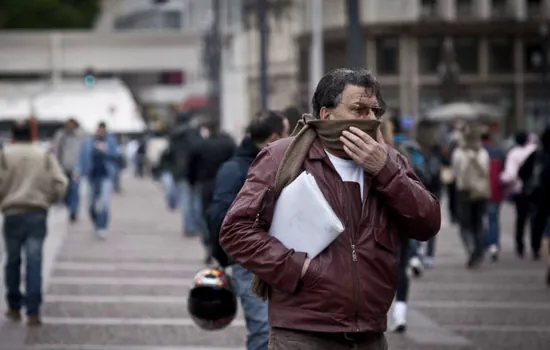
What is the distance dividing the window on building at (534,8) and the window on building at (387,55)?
6.19m

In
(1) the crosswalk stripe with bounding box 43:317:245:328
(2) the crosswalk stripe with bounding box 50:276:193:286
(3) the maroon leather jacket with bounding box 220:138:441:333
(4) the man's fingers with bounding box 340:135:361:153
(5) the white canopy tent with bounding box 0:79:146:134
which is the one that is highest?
(4) the man's fingers with bounding box 340:135:361:153

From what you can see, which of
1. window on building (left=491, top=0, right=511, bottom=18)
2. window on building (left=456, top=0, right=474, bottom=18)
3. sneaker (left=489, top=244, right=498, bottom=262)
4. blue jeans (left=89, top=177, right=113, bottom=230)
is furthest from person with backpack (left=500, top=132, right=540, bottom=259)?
window on building (left=456, top=0, right=474, bottom=18)

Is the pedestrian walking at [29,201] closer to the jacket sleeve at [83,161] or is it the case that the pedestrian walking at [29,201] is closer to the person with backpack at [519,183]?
the person with backpack at [519,183]

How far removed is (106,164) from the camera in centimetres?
2428

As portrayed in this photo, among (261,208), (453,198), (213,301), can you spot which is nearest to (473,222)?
(453,198)

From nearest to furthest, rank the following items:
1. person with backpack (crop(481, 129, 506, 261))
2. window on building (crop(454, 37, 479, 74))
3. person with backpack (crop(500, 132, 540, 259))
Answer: person with backpack (crop(481, 129, 506, 261))
person with backpack (crop(500, 132, 540, 259))
window on building (crop(454, 37, 479, 74))

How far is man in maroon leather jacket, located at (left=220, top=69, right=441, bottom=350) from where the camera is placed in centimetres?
610

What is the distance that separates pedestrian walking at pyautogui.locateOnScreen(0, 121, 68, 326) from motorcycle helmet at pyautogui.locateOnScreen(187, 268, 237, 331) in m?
4.17

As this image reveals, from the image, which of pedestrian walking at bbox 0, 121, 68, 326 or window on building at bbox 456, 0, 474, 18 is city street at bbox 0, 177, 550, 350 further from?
window on building at bbox 456, 0, 474, 18

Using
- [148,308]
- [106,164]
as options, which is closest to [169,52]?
[106,164]

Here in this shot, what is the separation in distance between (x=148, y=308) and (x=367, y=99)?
29.6 feet

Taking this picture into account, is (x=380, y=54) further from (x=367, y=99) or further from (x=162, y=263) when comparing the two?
(x=367, y=99)

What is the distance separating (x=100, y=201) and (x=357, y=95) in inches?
707

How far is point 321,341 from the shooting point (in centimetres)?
620
